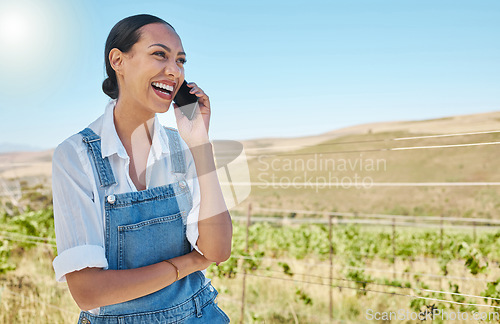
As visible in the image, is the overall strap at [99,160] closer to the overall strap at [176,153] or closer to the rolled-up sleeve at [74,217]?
the rolled-up sleeve at [74,217]

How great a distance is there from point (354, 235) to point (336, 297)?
2086mm

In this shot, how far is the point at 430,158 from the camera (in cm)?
2475

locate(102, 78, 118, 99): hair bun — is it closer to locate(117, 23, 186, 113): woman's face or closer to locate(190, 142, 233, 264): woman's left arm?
locate(117, 23, 186, 113): woman's face

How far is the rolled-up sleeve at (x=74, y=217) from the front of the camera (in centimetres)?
92

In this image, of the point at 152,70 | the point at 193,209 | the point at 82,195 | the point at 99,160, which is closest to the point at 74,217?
the point at 82,195

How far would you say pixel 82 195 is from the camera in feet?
3.17

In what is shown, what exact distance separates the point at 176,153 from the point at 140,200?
0.22 metres

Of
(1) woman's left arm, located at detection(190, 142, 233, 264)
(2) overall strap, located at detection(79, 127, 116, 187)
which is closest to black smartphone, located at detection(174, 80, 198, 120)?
(1) woman's left arm, located at detection(190, 142, 233, 264)

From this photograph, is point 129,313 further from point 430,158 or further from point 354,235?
point 430,158

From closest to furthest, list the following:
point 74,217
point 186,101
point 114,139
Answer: point 74,217 → point 114,139 → point 186,101

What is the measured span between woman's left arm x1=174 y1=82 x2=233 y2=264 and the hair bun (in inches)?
9.9

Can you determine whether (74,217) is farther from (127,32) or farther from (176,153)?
(127,32)

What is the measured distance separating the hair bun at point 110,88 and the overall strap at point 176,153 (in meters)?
0.20

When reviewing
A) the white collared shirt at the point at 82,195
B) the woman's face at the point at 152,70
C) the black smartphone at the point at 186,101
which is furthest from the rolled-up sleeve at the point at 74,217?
the black smartphone at the point at 186,101
